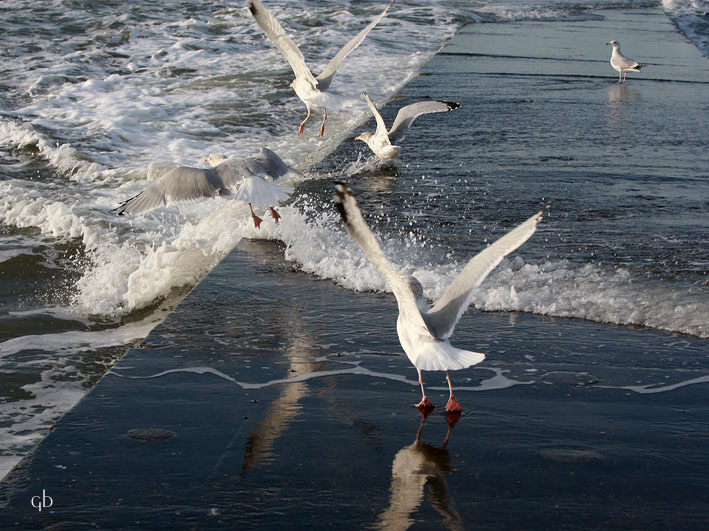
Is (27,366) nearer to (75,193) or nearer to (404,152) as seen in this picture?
(75,193)

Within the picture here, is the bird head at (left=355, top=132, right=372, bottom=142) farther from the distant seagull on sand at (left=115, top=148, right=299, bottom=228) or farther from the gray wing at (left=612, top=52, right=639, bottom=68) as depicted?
the gray wing at (left=612, top=52, right=639, bottom=68)

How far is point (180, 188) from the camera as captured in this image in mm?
7055

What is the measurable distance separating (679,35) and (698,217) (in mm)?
15267

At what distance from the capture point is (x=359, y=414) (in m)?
3.94

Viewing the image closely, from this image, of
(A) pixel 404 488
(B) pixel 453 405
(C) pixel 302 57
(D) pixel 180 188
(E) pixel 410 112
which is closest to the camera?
(A) pixel 404 488

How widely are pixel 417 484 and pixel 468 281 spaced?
1127mm

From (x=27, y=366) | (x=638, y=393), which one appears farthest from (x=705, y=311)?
(x=27, y=366)

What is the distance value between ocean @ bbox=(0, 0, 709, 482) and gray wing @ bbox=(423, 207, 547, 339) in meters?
1.22

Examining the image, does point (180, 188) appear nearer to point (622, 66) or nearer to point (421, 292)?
point (421, 292)

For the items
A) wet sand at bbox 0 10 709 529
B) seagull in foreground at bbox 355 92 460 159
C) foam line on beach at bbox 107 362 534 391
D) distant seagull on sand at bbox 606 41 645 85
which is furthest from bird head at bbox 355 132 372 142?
distant seagull on sand at bbox 606 41 645 85

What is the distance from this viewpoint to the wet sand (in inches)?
124

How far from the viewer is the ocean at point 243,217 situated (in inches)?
214

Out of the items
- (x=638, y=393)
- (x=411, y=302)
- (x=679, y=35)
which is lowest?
(x=679, y=35)

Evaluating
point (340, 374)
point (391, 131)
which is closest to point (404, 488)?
point (340, 374)
